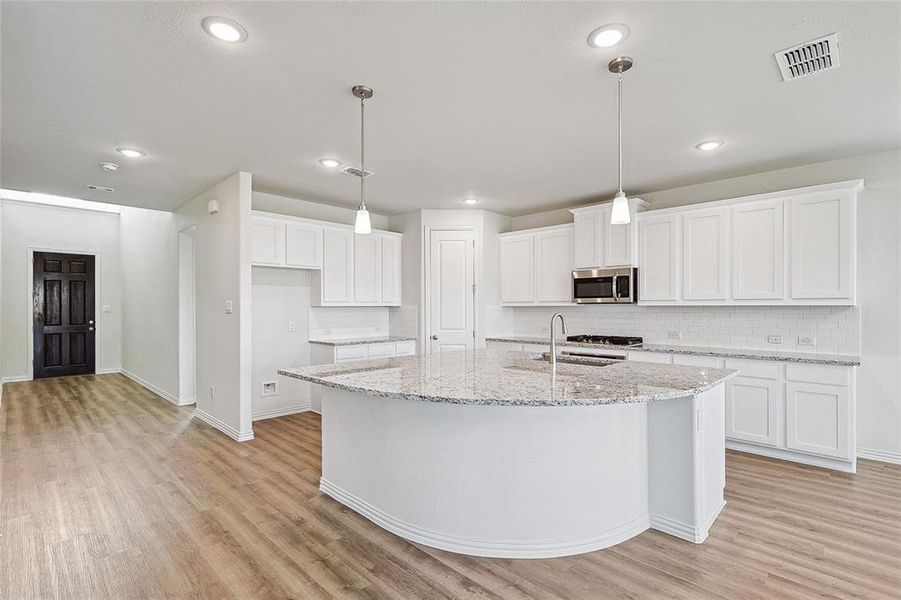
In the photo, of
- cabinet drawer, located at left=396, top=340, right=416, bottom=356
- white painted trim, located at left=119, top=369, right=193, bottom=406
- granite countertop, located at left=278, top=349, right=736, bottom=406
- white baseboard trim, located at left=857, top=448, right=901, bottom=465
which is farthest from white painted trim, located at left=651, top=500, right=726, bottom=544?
white painted trim, located at left=119, top=369, right=193, bottom=406

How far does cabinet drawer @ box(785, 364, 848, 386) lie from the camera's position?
3531 mm

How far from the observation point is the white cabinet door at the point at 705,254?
4.29m

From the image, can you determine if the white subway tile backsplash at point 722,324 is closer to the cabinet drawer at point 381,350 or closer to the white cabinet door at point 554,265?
the white cabinet door at point 554,265

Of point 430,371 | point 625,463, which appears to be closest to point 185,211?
point 430,371

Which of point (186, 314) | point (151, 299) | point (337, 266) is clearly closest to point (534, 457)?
point (337, 266)

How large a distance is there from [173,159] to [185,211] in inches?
80.0

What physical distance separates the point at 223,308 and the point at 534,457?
12.1ft

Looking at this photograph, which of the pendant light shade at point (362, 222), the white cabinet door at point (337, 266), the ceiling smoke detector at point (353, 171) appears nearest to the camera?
the pendant light shade at point (362, 222)

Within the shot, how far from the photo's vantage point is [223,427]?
15.3ft

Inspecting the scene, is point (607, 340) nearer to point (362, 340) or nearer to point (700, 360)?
point (700, 360)

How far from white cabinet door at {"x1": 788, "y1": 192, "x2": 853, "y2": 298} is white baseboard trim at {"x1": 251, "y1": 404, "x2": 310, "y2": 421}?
5.31m

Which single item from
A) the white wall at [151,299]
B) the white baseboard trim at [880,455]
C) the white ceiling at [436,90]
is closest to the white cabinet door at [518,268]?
the white ceiling at [436,90]

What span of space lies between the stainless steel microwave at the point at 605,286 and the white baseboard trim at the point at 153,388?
5.33 meters

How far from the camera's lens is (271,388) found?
5375 mm
